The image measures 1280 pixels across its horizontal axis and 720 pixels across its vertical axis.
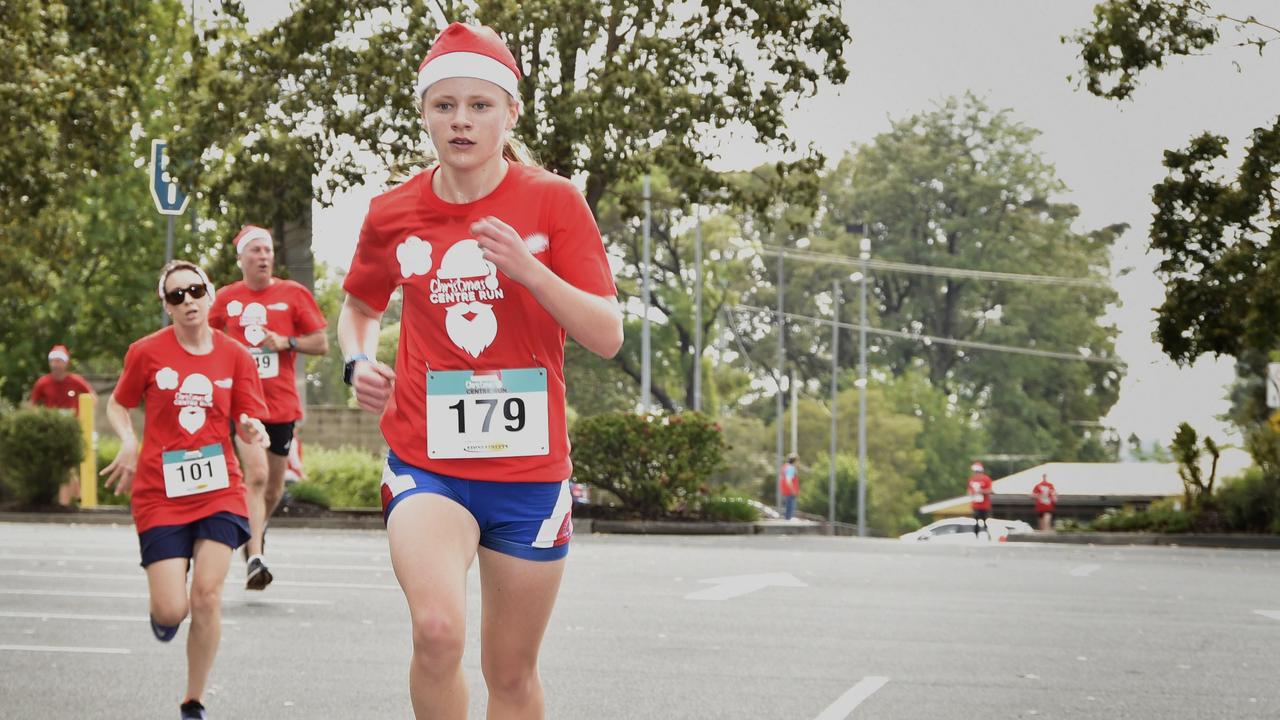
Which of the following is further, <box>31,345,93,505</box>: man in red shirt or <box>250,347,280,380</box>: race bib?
<box>31,345,93,505</box>: man in red shirt

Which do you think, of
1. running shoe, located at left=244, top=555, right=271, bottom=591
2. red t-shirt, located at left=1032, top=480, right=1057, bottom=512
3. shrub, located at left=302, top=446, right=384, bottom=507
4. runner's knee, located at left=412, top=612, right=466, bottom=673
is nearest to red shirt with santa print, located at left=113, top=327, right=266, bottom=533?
runner's knee, located at left=412, top=612, right=466, bottom=673

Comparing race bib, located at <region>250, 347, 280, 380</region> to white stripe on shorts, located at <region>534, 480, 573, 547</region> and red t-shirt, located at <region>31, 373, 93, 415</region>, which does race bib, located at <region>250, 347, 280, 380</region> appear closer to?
white stripe on shorts, located at <region>534, 480, 573, 547</region>

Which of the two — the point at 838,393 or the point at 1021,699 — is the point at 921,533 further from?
the point at 1021,699

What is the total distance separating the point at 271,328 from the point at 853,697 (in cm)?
525

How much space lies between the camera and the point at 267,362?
11812 millimetres

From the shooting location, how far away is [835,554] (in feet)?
63.4

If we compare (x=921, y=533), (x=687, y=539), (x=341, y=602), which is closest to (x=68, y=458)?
(x=687, y=539)

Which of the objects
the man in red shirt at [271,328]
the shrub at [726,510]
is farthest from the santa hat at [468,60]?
the shrub at [726,510]

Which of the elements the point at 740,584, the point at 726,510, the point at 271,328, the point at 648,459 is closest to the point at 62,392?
the point at 648,459

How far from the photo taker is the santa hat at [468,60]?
4.79m

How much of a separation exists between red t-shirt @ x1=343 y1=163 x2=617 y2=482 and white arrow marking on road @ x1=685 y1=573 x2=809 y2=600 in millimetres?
8561

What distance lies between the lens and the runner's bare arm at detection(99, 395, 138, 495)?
7.39 metres

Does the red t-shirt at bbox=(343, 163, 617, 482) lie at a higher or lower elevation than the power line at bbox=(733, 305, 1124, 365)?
lower

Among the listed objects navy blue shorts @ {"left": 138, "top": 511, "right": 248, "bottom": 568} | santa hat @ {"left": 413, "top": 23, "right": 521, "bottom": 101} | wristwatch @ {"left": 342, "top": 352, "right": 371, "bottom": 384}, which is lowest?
navy blue shorts @ {"left": 138, "top": 511, "right": 248, "bottom": 568}
